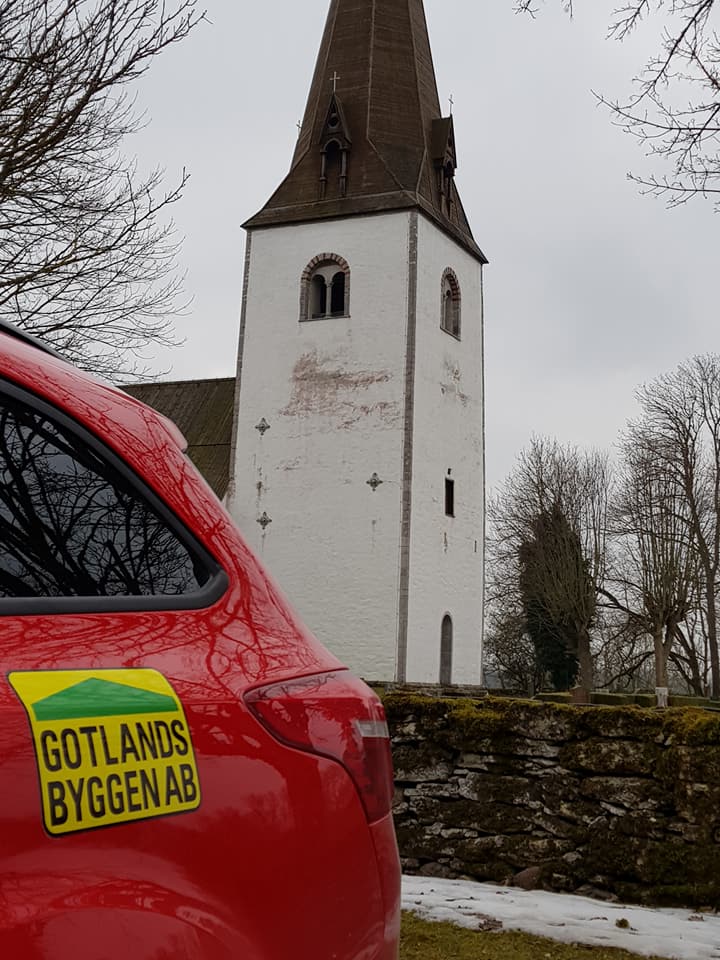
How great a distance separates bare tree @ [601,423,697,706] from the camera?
36031 mm

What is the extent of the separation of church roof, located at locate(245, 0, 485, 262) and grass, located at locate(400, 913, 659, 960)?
2756cm

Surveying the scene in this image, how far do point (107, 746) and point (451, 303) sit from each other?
32290 millimetres

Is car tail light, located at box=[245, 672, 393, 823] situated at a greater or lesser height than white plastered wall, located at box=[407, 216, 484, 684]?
lesser

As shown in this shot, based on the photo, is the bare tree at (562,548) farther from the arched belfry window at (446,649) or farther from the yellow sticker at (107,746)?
the yellow sticker at (107,746)

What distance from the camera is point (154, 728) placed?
5.27 ft

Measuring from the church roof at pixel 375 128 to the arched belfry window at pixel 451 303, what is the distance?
139 centimetres

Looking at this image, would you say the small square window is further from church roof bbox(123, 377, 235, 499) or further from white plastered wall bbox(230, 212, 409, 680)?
church roof bbox(123, 377, 235, 499)

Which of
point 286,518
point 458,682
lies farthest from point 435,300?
point 458,682

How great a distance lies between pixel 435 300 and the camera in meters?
31.6

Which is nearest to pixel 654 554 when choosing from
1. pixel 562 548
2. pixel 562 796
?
pixel 562 548

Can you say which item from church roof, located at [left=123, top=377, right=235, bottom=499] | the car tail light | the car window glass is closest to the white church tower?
church roof, located at [left=123, top=377, right=235, bottom=499]

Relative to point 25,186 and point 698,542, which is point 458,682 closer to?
point 698,542

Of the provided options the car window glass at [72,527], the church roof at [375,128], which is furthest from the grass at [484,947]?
the church roof at [375,128]

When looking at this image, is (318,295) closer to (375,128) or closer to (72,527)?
(375,128)
